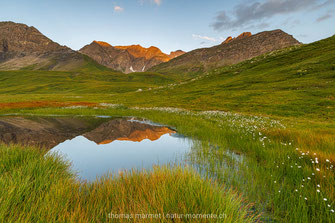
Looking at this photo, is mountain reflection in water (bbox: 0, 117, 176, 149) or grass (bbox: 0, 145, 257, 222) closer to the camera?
grass (bbox: 0, 145, 257, 222)

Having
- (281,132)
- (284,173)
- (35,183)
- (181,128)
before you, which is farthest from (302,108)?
(35,183)

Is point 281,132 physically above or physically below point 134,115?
above

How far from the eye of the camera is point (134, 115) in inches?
1091

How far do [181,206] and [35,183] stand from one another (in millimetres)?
3567

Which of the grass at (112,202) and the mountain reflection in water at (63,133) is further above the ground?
the grass at (112,202)

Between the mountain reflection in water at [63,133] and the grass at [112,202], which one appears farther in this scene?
the mountain reflection in water at [63,133]

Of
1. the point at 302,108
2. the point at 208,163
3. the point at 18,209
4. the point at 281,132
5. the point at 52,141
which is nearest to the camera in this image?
the point at 18,209

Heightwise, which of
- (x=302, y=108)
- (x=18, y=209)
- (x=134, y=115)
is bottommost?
(x=134, y=115)

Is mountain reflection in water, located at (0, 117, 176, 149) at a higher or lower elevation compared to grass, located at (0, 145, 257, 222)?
lower

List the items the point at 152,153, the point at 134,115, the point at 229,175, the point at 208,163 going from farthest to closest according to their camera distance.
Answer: the point at 134,115 → the point at 152,153 → the point at 208,163 → the point at 229,175

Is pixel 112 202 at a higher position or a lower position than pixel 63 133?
higher

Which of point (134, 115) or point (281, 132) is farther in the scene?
point (134, 115)

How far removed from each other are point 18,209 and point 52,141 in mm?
11126

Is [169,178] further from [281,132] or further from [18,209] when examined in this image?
[281,132]
